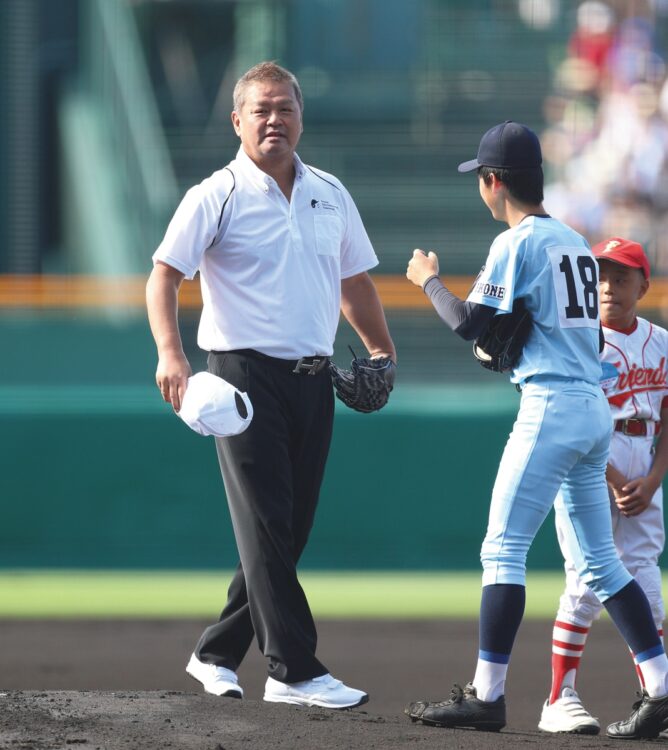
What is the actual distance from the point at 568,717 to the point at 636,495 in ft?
2.42

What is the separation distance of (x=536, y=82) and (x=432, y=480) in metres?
5.25

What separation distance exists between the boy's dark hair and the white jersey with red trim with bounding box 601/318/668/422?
697mm

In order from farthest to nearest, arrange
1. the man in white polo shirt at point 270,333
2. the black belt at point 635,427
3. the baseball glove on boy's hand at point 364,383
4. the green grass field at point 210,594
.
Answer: the green grass field at point 210,594 → the black belt at point 635,427 → the baseball glove on boy's hand at point 364,383 → the man in white polo shirt at point 270,333

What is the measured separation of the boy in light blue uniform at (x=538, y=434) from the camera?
4.01 metres

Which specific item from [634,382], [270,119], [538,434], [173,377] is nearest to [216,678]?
[173,377]

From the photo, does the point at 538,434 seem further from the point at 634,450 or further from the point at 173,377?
the point at 173,377

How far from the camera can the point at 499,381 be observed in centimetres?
909

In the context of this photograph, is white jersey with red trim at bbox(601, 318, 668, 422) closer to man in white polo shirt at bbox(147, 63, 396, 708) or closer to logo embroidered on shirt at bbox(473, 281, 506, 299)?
logo embroidered on shirt at bbox(473, 281, 506, 299)

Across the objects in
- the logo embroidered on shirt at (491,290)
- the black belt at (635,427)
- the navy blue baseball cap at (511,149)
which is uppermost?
the navy blue baseball cap at (511,149)

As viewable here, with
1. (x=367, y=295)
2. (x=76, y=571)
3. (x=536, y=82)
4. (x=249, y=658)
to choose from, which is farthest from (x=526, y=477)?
(x=536, y=82)

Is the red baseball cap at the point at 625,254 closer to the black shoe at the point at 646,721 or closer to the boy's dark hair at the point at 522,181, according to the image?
the boy's dark hair at the point at 522,181

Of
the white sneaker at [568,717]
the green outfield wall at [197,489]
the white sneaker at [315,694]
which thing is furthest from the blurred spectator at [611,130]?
the white sneaker at [315,694]

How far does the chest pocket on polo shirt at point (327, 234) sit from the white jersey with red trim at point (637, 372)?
Result: 0.95 m

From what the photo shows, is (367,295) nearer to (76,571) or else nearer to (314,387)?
(314,387)
